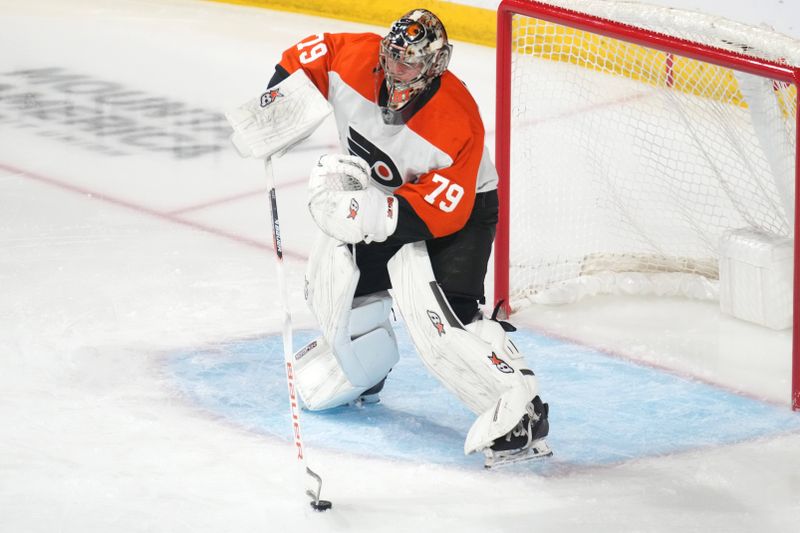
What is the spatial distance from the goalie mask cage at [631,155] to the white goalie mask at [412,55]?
71 centimetres

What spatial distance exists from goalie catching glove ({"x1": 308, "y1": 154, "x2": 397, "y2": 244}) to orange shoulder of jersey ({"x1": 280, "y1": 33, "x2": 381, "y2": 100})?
0.75 feet

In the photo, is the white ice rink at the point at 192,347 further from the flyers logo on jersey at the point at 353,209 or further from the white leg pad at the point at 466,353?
the flyers logo on jersey at the point at 353,209

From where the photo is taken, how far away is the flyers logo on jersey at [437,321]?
2924 millimetres

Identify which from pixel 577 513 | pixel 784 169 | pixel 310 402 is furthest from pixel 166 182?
pixel 577 513

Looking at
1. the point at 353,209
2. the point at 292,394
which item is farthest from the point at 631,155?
the point at 292,394

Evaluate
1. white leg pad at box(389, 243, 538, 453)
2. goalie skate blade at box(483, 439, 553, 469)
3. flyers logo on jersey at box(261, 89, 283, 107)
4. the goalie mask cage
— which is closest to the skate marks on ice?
goalie skate blade at box(483, 439, 553, 469)

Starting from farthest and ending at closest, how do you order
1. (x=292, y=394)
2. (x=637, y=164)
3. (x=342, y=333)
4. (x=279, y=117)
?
(x=637, y=164), (x=342, y=333), (x=279, y=117), (x=292, y=394)

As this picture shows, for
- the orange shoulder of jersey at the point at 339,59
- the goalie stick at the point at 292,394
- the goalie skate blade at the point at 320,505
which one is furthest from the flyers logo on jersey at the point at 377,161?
the goalie skate blade at the point at 320,505

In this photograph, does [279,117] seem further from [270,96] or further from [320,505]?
[320,505]

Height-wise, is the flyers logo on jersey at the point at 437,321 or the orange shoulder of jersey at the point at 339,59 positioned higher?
the orange shoulder of jersey at the point at 339,59

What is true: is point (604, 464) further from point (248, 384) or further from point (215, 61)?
point (215, 61)

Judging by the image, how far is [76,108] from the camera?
18.9ft

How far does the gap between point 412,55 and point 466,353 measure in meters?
0.61

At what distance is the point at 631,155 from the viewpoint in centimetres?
402
